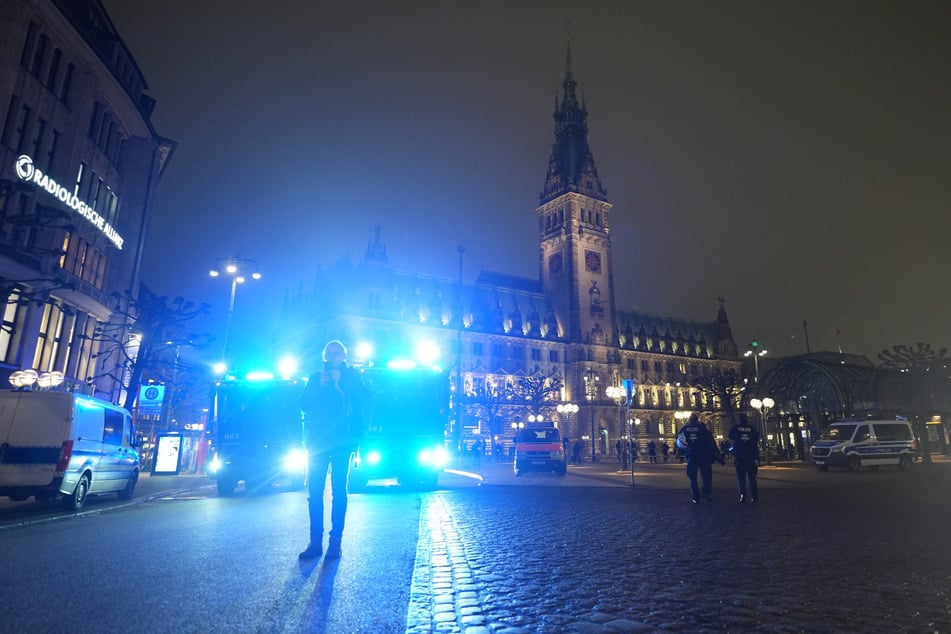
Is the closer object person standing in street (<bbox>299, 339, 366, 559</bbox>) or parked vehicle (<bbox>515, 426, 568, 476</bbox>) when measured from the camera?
person standing in street (<bbox>299, 339, 366, 559</bbox>)

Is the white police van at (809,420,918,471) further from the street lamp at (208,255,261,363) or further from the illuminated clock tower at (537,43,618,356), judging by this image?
the illuminated clock tower at (537,43,618,356)

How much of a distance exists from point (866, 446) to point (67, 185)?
4066 centimetres

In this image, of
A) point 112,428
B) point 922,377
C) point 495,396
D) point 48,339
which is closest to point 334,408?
point 112,428

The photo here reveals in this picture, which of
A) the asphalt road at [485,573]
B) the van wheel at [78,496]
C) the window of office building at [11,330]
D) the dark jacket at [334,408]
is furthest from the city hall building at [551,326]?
the dark jacket at [334,408]

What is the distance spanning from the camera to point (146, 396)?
27750 millimetres

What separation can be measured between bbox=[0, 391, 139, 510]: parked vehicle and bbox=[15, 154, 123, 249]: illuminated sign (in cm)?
1510

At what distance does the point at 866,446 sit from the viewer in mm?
26547

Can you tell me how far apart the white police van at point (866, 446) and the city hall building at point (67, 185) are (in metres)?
34.6

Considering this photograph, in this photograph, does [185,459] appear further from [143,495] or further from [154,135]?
[154,135]

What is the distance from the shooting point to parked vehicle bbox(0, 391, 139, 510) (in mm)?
10508

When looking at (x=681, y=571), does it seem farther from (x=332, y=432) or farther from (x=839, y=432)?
(x=839, y=432)

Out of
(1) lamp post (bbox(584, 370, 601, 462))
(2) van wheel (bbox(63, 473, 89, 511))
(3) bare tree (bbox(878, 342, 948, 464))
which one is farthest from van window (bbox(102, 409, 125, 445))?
(1) lamp post (bbox(584, 370, 601, 462))

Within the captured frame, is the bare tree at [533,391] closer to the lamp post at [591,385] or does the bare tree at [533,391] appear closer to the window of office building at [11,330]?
the lamp post at [591,385]

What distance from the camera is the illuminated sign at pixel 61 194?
21344mm
